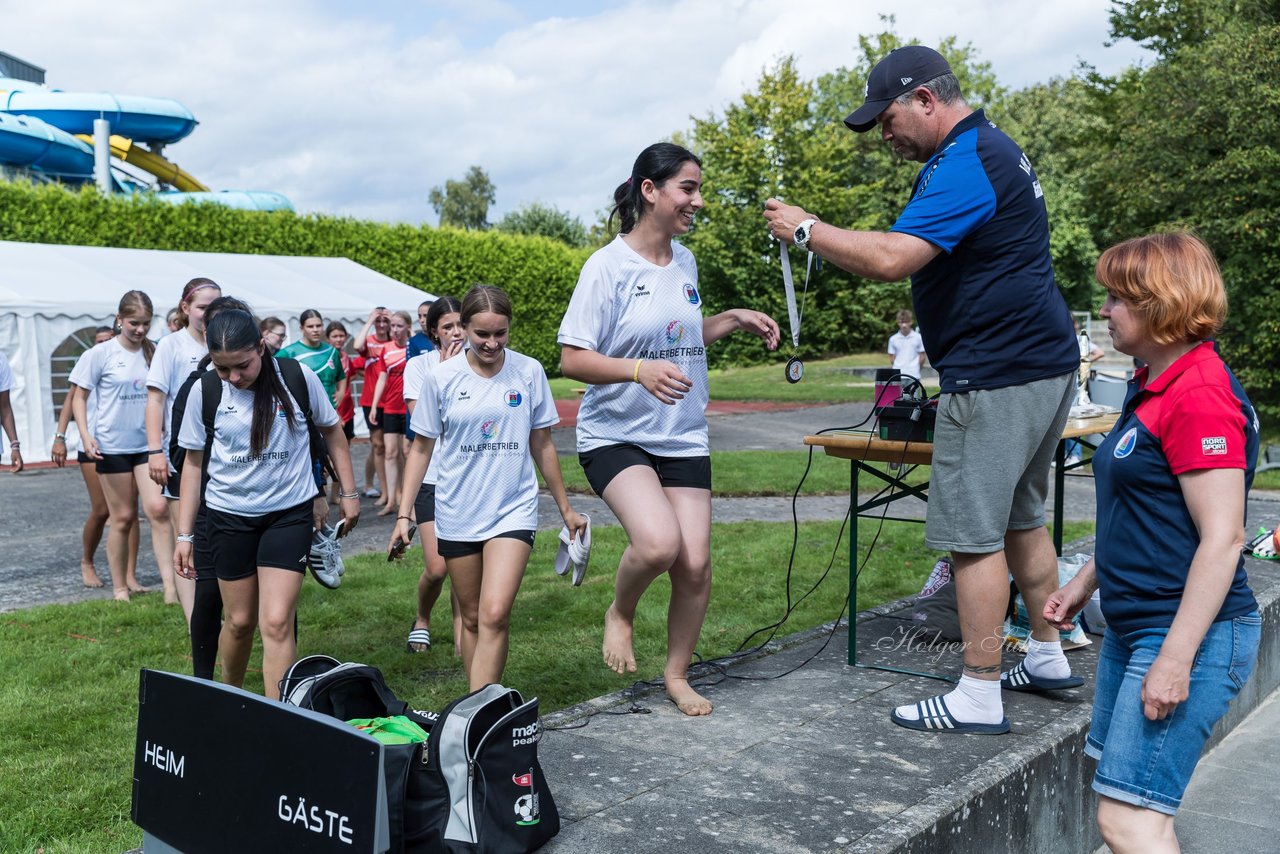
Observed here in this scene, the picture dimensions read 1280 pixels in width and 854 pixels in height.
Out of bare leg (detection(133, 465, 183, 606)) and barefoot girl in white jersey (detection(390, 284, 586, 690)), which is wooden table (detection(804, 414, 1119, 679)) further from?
bare leg (detection(133, 465, 183, 606))

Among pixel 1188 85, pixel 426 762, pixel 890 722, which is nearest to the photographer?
pixel 426 762

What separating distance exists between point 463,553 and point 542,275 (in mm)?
28764

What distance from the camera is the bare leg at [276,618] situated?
443 cm

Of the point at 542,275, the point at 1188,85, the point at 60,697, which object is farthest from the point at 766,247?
the point at 60,697

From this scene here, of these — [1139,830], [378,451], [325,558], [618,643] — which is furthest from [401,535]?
[378,451]

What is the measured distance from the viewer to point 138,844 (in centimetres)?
367

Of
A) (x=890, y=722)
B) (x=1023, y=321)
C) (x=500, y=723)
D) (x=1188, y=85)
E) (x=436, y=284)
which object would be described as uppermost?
(x=1188, y=85)

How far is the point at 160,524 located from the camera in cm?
708

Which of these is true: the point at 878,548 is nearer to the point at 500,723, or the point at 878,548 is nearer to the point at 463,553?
the point at 463,553

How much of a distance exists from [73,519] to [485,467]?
317 inches

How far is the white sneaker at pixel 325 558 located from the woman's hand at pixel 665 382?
1.85 metres

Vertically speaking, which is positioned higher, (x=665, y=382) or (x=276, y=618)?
(x=665, y=382)

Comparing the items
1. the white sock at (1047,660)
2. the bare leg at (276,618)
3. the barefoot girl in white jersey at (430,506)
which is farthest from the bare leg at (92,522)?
the white sock at (1047,660)

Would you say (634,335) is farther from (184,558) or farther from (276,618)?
(184,558)
